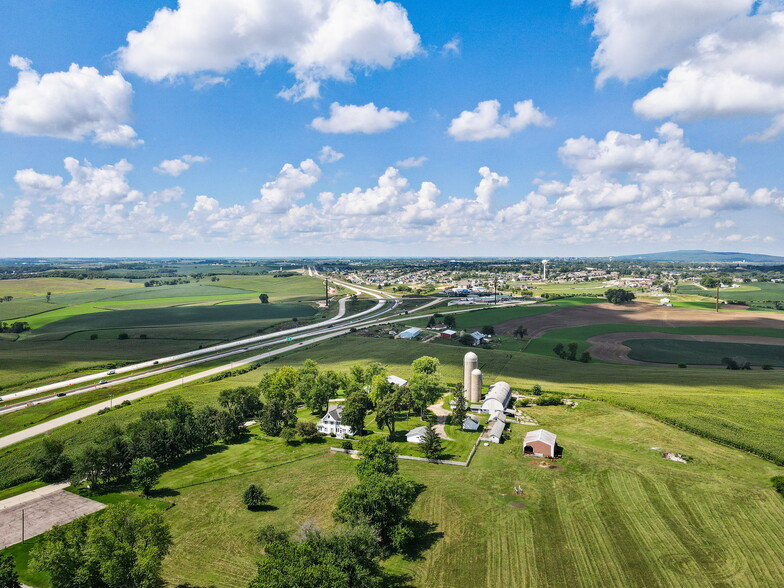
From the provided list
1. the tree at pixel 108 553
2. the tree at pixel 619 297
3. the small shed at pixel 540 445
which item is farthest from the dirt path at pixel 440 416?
the tree at pixel 619 297

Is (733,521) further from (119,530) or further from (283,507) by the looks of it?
(119,530)

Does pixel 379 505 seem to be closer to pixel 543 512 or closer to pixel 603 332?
pixel 543 512

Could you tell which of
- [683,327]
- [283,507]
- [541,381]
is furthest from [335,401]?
[683,327]

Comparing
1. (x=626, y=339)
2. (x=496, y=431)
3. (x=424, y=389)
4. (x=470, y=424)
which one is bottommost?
(x=470, y=424)

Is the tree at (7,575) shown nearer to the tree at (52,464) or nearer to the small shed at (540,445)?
the tree at (52,464)

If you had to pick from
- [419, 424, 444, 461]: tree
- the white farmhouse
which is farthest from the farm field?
the white farmhouse

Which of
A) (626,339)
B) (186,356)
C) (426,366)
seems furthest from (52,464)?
(626,339)
